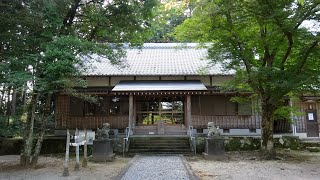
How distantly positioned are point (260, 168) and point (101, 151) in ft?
21.1

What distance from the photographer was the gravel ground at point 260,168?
27.6 ft

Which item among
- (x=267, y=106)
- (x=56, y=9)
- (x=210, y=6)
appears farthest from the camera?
(x=267, y=106)

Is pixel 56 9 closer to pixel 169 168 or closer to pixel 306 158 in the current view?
pixel 169 168

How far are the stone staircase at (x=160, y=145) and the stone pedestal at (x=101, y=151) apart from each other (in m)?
2.01

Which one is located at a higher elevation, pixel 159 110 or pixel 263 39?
pixel 263 39

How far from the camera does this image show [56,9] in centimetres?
954

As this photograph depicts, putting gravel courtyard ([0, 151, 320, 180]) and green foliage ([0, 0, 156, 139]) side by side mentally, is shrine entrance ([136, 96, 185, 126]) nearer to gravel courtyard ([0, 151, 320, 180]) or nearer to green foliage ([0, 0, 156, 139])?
gravel courtyard ([0, 151, 320, 180])

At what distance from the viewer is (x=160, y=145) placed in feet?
47.6

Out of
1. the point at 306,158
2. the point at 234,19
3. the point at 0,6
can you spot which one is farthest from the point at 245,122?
the point at 0,6

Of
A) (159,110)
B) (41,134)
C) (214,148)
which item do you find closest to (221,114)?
(159,110)

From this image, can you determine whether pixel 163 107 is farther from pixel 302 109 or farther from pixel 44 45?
pixel 44 45

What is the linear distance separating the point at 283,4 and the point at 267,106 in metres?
4.68

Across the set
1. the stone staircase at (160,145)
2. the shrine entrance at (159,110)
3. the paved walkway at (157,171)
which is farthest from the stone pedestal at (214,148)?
the shrine entrance at (159,110)

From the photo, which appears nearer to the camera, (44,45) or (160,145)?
(44,45)
